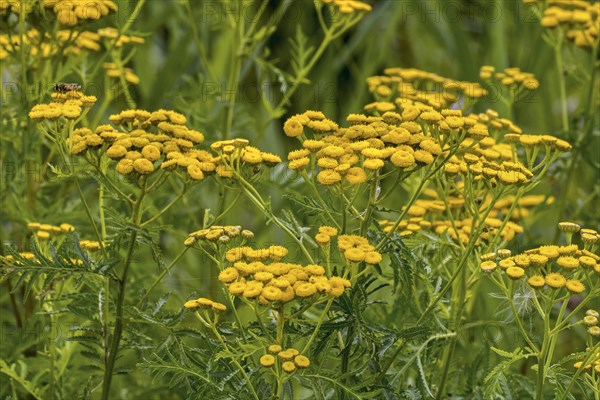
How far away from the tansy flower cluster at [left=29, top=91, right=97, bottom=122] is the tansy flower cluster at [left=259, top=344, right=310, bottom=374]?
2.70ft

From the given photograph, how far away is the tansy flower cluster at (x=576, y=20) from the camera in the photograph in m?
3.92

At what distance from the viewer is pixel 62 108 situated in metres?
2.61

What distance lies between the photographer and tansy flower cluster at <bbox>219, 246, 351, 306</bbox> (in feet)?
7.11

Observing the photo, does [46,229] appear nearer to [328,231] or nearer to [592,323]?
[328,231]

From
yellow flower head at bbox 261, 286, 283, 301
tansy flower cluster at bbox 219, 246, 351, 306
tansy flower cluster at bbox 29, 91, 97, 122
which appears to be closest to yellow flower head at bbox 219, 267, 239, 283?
tansy flower cluster at bbox 219, 246, 351, 306

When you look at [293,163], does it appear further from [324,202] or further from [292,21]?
[292,21]

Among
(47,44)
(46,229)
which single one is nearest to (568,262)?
(46,229)

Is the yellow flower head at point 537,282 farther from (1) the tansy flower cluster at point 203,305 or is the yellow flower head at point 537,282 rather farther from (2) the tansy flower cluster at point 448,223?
(1) the tansy flower cluster at point 203,305

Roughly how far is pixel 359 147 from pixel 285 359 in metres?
0.55

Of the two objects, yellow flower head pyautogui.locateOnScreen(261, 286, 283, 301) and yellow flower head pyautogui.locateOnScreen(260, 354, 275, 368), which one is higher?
yellow flower head pyautogui.locateOnScreen(261, 286, 283, 301)

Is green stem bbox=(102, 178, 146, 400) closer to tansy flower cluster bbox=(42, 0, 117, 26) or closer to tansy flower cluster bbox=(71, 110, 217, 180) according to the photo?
tansy flower cluster bbox=(71, 110, 217, 180)

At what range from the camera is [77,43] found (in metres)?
3.63

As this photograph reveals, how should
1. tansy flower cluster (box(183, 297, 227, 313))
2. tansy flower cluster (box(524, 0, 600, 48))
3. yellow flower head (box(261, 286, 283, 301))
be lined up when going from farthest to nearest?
tansy flower cluster (box(524, 0, 600, 48)) < tansy flower cluster (box(183, 297, 227, 313)) < yellow flower head (box(261, 286, 283, 301))

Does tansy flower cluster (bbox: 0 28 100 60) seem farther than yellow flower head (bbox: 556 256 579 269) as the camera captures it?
Yes
